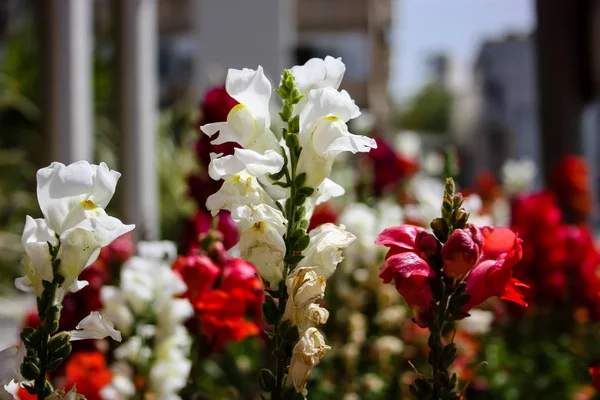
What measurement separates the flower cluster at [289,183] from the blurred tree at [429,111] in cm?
2679

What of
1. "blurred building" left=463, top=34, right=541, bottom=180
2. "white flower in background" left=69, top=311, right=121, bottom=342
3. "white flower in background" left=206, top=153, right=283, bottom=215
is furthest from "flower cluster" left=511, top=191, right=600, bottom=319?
"blurred building" left=463, top=34, right=541, bottom=180

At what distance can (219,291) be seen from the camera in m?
0.92

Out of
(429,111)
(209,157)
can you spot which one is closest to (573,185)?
(209,157)

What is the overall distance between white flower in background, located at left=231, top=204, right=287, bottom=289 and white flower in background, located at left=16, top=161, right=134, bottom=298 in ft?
0.36

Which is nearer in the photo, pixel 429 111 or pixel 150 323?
pixel 150 323

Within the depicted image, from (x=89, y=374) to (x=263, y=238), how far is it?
0.55 m

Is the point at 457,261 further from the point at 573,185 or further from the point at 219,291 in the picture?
the point at 573,185

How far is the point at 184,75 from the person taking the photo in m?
11.3

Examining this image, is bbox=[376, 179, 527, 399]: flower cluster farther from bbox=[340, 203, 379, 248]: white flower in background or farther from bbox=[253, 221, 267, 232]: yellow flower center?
bbox=[340, 203, 379, 248]: white flower in background

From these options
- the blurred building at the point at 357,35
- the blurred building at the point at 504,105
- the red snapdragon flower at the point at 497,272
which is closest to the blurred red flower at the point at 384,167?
the red snapdragon flower at the point at 497,272

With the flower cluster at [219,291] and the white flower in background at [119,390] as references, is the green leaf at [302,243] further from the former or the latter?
the white flower in background at [119,390]

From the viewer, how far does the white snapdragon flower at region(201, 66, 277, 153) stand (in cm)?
70

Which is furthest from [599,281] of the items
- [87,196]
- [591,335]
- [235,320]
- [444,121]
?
[444,121]

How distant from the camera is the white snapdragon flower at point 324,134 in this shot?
667 mm
